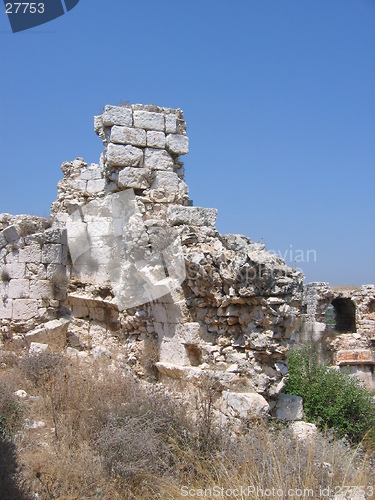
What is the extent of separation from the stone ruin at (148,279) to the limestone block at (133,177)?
17mm

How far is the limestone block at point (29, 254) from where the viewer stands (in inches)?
338

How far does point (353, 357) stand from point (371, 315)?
1899mm

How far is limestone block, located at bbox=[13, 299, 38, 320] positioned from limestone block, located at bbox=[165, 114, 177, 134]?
12.3 feet

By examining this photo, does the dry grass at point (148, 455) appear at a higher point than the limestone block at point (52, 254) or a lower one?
lower

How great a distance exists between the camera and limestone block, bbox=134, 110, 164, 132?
8.31m

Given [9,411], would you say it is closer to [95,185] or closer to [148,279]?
[148,279]

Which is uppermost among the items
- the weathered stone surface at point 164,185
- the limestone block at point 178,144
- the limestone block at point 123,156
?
the limestone block at point 178,144

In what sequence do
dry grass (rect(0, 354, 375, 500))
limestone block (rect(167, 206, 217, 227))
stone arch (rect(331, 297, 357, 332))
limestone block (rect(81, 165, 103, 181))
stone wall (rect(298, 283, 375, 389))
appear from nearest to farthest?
dry grass (rect(0, 354, 375, 500))
limestone block (rect(167, 206, 217, 227))
limestone block (rect(81, 165, 103, 181))
stone wall (rect(298, 283, 375, 389))
stone arch (rect(331, 297, 357, 332))

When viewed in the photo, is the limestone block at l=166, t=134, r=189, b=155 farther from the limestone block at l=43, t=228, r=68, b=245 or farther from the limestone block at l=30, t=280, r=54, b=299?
→ the limestone block at l=30, t=280, r=54, b=299

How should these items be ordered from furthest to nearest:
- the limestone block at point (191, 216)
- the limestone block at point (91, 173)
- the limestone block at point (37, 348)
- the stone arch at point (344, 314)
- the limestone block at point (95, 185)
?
the stone arch at point (344, 314), the limestone block at point (91, 173), the limestone block at point (95, 185), the limestone block at point (37, 348), the limestone block at point (191, 216)

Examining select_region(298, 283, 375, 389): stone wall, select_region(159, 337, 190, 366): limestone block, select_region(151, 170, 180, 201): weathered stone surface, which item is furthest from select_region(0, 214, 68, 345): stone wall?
select_region(298, 283, 375, 389): stone wall

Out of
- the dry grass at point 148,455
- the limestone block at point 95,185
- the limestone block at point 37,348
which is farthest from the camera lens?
the limestone block at point 95,185

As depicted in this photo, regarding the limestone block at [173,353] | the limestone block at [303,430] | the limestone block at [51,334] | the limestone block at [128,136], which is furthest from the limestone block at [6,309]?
the limestone block at [303,430]

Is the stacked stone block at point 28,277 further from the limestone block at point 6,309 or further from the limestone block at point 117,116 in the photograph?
the limestone block at point 117,116
